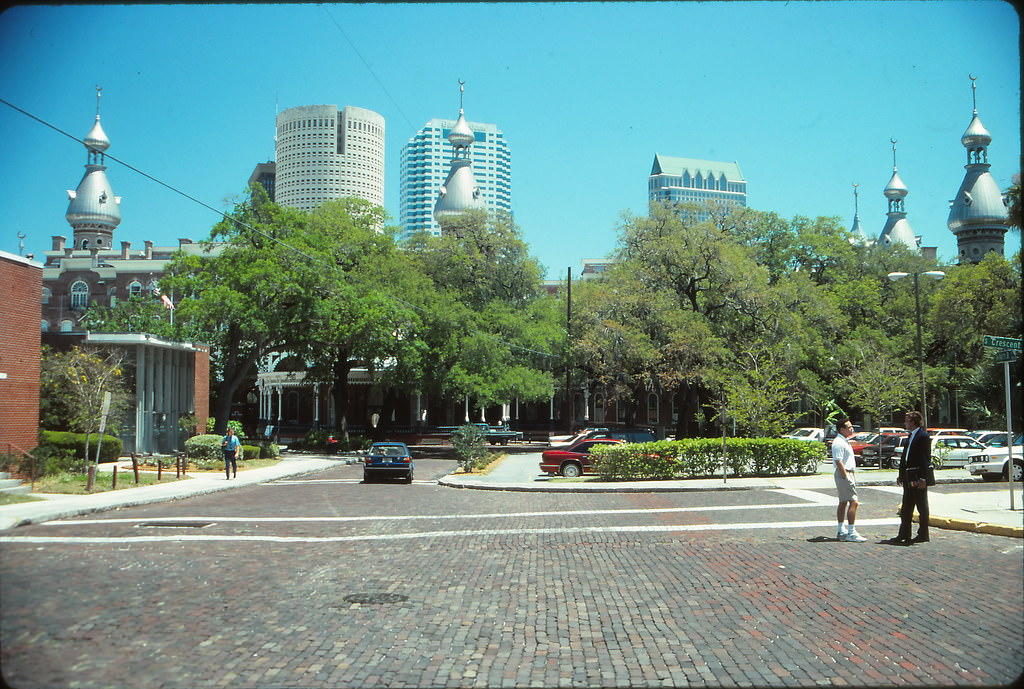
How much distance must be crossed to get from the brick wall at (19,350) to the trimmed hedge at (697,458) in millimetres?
16320

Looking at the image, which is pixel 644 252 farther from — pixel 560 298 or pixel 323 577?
pixel 323 577

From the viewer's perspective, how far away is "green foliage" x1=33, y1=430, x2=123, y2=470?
25031 millimetres

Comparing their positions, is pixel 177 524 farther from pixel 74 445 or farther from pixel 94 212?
pixel 94 212

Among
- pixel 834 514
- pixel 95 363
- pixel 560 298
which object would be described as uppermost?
pixel 560 298

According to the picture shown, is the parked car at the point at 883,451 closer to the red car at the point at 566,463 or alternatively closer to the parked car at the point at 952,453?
the parked car at the point at 952,453

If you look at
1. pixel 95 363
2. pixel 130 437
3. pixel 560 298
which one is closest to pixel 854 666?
pixel 95 363

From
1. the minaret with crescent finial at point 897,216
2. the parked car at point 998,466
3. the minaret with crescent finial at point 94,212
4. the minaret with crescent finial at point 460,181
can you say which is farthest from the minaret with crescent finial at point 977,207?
the minaret with crescent finial at point 94,212

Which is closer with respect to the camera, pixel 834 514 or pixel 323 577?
pixel 323 577

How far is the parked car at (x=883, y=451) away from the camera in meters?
28.6

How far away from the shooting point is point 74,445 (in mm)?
27391

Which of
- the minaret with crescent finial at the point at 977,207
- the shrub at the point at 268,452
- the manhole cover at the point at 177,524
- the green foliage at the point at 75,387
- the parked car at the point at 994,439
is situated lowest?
the shrub at the point at 268,452

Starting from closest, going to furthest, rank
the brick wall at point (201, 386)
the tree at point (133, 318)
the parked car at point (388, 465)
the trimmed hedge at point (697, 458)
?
the trimmed hedge at point (697, 458) < the parked car at point (388, 465) < the brick wall at point (201, 386) < the tree at point (133, 318)

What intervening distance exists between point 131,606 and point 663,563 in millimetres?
6493

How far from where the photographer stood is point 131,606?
841cm
